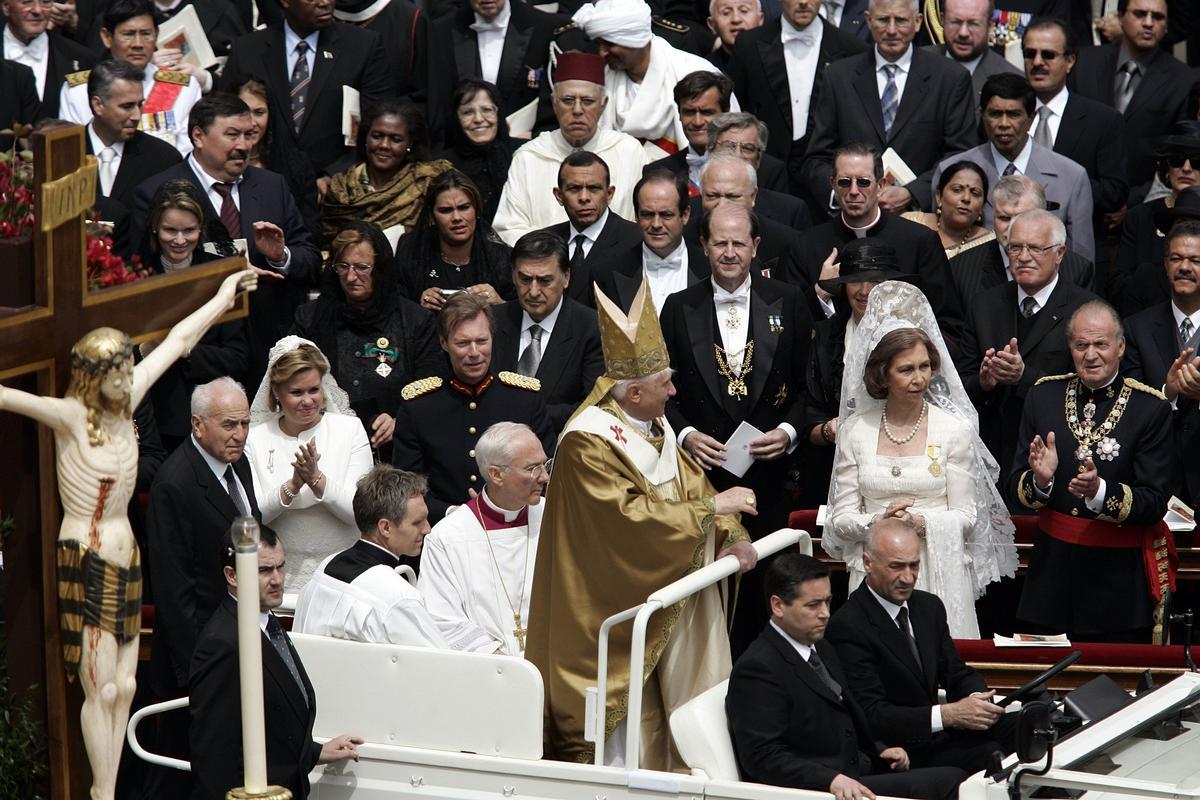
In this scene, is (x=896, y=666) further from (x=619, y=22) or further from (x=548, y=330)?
(x=619, y=22)

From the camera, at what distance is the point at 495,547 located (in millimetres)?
7281

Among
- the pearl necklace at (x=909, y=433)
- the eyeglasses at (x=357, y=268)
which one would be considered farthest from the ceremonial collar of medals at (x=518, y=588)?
the eyeglasses at (x=357, y=268)

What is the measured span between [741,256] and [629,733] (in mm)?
3180

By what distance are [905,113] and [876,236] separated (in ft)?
5.45

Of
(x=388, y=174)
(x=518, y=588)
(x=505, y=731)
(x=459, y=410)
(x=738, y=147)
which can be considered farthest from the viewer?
(x=388, y=174)

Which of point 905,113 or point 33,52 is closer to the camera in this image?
point 905,113

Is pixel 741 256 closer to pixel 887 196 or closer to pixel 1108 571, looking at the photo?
pixel 887 196

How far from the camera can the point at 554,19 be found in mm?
11773

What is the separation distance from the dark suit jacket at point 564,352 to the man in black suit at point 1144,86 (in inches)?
153

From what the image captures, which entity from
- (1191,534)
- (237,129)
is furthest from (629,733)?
(237,129)

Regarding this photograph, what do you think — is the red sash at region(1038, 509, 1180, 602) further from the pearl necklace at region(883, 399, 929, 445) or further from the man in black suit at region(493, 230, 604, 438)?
the man in black suit at region(493, 230, 604, 438)

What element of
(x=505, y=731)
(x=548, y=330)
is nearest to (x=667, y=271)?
(x=548, y=330)

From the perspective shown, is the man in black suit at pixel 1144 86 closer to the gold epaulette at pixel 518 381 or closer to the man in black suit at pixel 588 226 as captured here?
the man in black suit at pixel 588 226

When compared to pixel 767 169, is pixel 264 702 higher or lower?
lower
